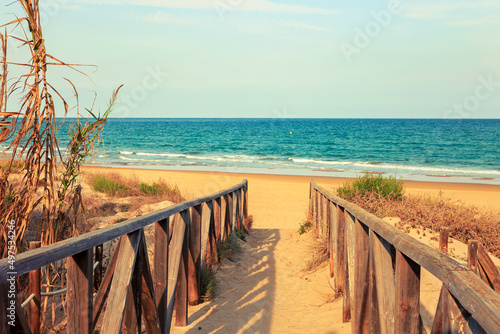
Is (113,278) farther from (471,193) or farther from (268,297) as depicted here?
(471,193)

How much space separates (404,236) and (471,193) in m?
17.7

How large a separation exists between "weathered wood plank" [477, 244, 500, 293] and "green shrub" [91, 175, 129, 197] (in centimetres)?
945

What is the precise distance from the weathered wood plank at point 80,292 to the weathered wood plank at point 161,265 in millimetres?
1375

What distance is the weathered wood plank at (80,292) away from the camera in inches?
85.5

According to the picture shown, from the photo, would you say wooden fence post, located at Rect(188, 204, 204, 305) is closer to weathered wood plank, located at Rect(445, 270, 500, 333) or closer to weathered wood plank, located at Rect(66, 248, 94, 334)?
weathered wood plank, located at Rect(66, 248, 94, 334)

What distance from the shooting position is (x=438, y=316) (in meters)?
2.01

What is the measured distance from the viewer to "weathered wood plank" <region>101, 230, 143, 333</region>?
8.54ft

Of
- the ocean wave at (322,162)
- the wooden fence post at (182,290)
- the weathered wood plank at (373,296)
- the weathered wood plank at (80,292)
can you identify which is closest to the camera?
the weathered wood plank at (80,292)

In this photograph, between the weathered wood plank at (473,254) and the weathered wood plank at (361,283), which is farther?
the weathered wood plank at (473,254)

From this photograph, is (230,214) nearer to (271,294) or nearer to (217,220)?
(217,220)

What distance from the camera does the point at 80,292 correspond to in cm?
220

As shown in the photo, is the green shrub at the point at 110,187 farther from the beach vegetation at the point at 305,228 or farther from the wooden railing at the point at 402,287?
the wooden railing at the point at 402,287

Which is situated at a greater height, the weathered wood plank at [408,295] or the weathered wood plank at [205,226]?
the weathered wood plank at [408,295]

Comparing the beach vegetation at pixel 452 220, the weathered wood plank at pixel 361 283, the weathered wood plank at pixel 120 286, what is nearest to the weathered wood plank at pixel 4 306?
the weathered wood plank at pixel 120 286
